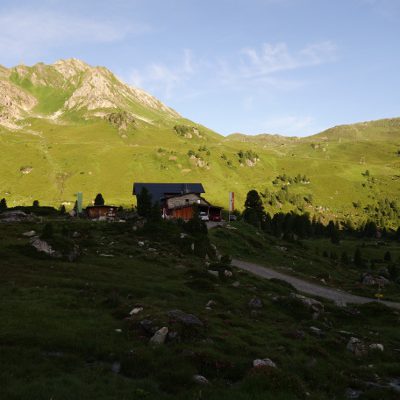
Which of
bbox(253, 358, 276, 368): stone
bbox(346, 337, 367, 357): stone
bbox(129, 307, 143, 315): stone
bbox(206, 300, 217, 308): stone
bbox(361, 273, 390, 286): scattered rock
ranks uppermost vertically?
bbox(129, 307, 143, 315): stone

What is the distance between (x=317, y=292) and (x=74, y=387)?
144 feet

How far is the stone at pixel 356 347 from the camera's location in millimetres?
25047

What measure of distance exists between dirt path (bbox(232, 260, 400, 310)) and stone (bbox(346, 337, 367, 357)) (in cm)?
2256

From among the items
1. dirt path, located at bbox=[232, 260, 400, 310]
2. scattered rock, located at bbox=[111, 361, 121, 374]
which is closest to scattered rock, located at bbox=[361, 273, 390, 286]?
dirt path, located at bbox=[232, 260, 400, 310]

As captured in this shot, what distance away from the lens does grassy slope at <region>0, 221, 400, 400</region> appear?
15.8m

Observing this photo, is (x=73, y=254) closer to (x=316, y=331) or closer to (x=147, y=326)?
(x=147, y=326)

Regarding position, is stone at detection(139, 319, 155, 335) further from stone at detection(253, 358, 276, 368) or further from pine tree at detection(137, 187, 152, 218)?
pine tree at detection(137, 187, 152, 218)

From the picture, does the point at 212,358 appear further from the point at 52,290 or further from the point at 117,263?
the point at 117,263

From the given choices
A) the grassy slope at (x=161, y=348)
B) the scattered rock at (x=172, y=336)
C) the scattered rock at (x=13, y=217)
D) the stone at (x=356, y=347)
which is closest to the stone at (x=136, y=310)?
the grassy slope at (x=161, y=348)

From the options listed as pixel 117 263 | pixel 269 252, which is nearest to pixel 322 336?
pixel 117 263

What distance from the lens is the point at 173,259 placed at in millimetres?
49969

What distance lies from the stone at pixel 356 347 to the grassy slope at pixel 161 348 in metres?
0.54

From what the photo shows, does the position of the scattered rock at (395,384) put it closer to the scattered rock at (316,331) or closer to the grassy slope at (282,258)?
the scattered rock at (316,331)

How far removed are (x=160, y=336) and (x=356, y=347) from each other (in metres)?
13.5
